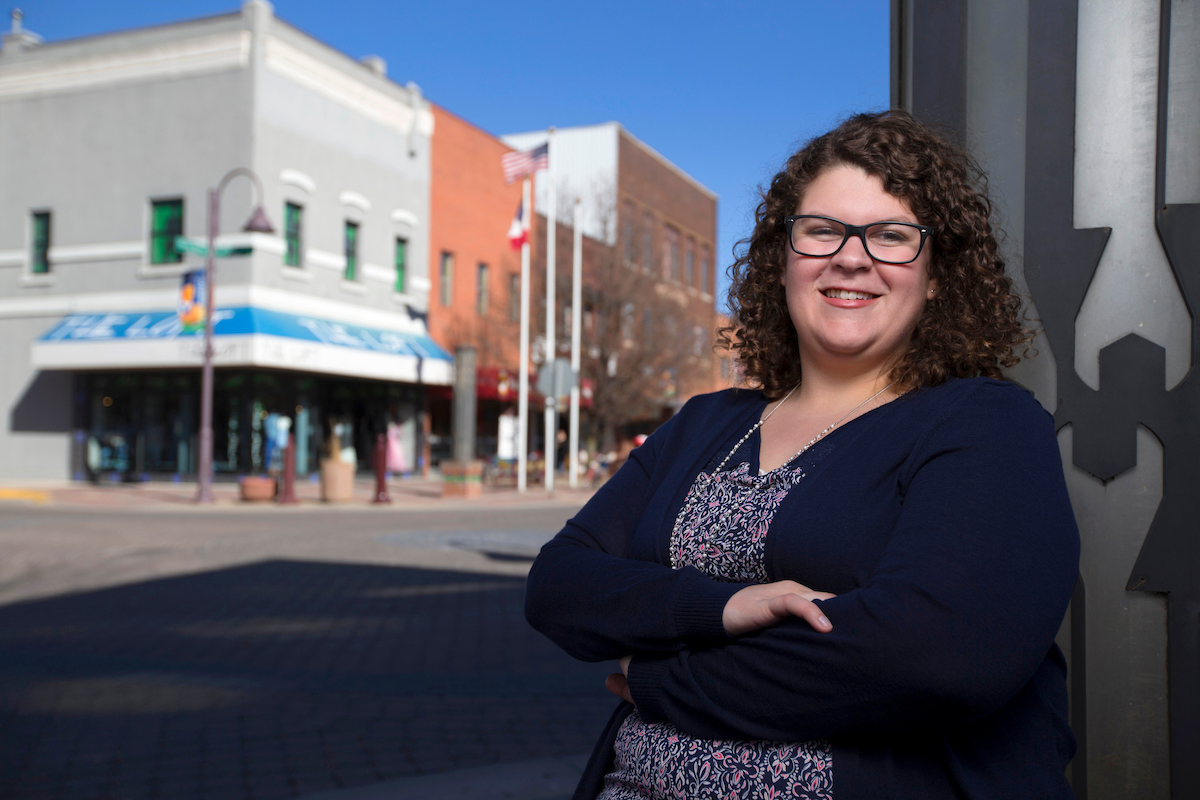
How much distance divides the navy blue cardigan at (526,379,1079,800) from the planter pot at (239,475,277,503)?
17.9m

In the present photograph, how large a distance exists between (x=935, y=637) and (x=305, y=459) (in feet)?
79.6

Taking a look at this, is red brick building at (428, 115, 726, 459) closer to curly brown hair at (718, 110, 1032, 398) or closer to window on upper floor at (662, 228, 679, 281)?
window on upper floor at (662, 228, 679, 281)

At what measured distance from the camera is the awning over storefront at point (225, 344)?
21.2 m

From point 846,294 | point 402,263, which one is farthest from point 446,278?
point 846,294

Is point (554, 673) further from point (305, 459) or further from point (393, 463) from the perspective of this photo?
point (393, 463)

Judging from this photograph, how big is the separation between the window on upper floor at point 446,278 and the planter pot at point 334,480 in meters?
11.3

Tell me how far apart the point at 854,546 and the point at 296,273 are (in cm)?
2350

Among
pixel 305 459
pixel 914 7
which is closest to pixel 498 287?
pixel 305 459

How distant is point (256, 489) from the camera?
18594 millimetres

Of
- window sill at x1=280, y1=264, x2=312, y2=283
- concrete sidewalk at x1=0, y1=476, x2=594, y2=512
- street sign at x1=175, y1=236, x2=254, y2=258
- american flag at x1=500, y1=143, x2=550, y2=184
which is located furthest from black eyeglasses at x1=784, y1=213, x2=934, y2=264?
window sill at x1=280, y1=264, x2=312, y2=283

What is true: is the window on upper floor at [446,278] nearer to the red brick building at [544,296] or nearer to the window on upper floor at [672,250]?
the red brick building at [544,296]

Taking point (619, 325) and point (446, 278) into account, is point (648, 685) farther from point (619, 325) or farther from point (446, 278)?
point (446, 278)

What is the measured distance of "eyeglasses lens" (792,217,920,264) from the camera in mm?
1855

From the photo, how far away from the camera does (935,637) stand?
4.76ft
